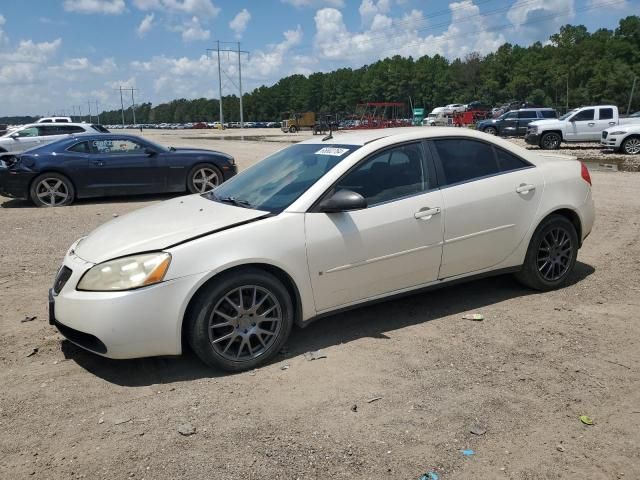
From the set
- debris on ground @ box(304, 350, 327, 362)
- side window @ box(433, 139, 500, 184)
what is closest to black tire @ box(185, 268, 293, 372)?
debris on ground @ box(304, 350, 327, 362)

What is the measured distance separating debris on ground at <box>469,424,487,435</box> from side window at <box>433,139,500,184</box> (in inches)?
84.4

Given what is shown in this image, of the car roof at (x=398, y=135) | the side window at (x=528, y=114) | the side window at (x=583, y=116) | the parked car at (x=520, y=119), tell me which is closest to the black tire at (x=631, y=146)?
the side window at (x=583, y=116)

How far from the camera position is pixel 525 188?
5.04 metres

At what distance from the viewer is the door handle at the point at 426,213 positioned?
4.45m

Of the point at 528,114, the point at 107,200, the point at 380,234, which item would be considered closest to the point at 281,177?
the point at 380,234

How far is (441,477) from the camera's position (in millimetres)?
2748

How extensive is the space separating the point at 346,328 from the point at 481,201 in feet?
5.03

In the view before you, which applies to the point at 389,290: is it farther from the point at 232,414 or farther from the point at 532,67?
the point at 532,67

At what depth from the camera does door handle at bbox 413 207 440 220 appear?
445cm

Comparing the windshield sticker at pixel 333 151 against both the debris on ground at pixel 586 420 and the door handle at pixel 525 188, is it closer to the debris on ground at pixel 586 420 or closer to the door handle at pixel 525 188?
the door handle at pixel 525 188

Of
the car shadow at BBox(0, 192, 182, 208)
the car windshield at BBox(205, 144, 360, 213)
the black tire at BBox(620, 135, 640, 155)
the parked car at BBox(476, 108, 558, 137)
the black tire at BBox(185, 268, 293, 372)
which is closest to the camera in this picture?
the black tire at BBox(185, 268, 293, 372)

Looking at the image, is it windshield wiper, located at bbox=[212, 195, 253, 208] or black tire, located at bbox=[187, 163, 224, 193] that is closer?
windshield wiper, located at bbox=[212, 195, 253, 208]

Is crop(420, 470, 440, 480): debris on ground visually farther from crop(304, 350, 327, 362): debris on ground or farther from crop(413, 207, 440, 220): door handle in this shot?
crop(413, 207, 440, 220): door handle

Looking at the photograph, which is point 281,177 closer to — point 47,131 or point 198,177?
point 198,177
